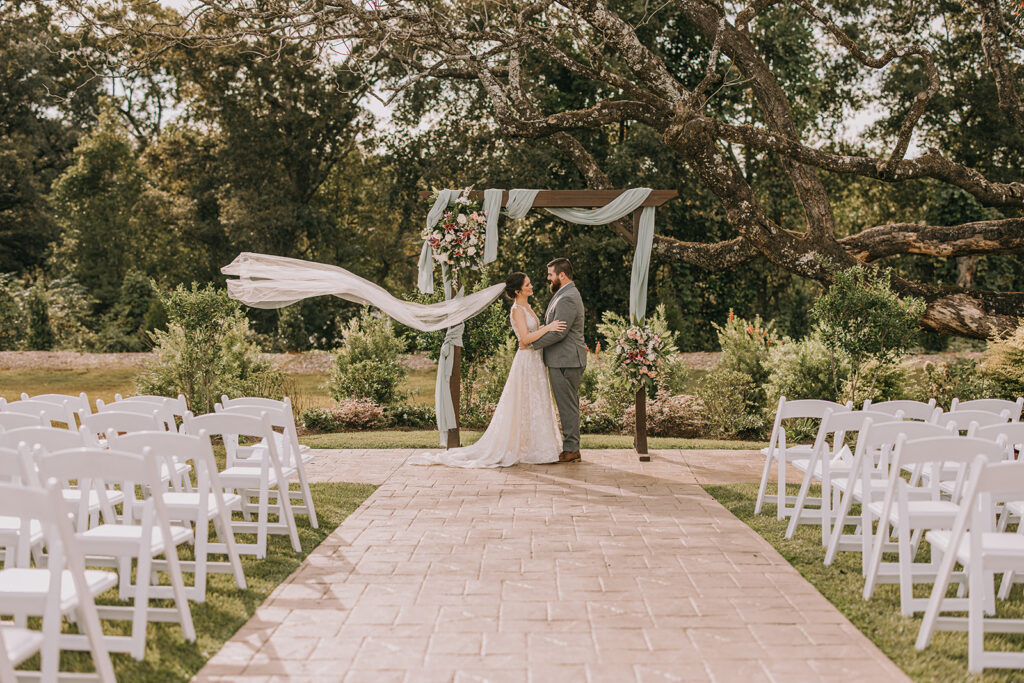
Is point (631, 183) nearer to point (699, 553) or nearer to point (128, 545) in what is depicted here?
point (699, 553)

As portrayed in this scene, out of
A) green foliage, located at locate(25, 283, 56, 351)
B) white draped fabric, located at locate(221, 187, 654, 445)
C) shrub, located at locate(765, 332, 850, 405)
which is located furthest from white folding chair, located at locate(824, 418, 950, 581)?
green foliage, located at locate(25, 283, 56, 351)

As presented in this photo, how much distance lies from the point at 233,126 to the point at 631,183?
11.2m

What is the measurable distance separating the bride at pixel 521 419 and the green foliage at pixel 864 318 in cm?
325

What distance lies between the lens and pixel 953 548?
4.10 metres

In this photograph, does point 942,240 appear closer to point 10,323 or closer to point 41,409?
point 41,409

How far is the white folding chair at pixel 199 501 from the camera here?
4.55 meters

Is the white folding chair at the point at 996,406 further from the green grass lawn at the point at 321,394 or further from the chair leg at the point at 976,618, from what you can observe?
the green grass lawn at the point at 321,394

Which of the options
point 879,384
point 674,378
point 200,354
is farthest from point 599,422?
point 200,354

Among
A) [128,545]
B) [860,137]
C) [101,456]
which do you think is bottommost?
[128,545]

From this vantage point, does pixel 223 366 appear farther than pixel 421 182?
No

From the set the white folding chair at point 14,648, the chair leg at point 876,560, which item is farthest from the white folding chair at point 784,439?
the white folding chair at point 14,648

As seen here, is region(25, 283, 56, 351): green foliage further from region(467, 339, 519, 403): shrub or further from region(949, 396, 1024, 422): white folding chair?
region(949, 396, 1024, 422): white folding chair

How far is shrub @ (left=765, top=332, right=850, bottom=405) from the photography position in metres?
11.6

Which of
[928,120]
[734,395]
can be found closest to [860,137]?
[928,120]
